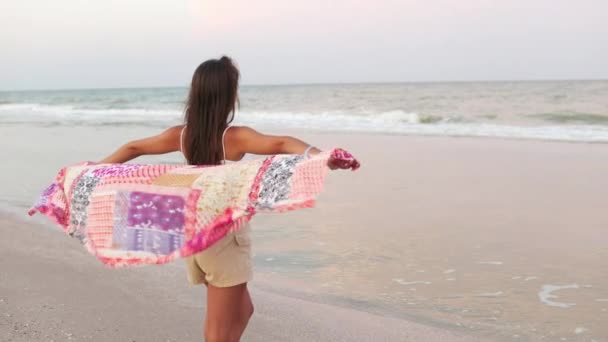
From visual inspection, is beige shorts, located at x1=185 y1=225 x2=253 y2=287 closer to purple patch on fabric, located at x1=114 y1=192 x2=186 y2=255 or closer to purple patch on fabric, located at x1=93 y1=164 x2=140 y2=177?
purple patch on fabric, located at x1=114 y1=192 x2=186 y2=255

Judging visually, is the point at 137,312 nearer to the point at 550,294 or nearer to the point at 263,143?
the point at 263,143

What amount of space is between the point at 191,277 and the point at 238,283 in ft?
0.77

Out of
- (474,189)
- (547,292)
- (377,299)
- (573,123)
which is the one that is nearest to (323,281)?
(377,299)

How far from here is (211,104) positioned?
2607 mm

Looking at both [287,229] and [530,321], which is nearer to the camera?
[530,321]

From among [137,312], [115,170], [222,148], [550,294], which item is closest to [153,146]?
[115,170]

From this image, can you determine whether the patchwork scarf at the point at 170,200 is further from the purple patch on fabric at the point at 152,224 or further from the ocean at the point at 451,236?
the ocean at the point at 451,236

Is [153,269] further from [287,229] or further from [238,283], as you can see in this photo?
[238,283]

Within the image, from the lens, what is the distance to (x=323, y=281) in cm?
495

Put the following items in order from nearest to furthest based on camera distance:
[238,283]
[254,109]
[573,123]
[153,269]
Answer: [238,283] < [153,269] < [573,123] < [254,109]

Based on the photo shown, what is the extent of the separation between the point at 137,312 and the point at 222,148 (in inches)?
69.0

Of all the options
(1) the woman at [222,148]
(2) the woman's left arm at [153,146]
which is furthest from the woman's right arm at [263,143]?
(2) the woman's left arm at [153,146]

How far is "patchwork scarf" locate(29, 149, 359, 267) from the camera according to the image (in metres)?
2.52

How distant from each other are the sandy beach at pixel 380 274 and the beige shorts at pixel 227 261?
1155 millimetres
